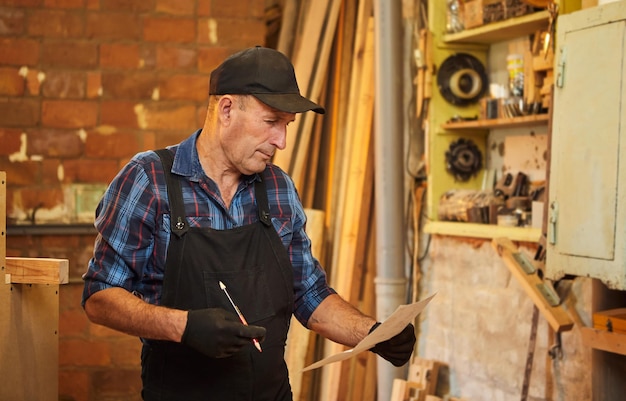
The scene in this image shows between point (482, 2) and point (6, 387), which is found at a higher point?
point (482, 2)

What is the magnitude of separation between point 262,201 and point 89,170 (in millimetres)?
2187

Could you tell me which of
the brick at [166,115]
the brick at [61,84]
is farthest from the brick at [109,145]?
the brick at [61,84]

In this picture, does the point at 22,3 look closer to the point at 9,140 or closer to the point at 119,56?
the point at 119,56

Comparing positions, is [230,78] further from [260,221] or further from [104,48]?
[104,48]

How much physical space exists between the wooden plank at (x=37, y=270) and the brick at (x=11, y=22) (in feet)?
7.44

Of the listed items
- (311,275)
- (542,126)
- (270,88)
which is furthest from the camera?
(542,126)

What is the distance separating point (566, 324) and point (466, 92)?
1.33 m

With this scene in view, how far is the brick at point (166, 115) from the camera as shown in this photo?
4.44 metres

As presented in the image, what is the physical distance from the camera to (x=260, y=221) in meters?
2.39

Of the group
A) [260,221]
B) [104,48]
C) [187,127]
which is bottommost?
[260,221]

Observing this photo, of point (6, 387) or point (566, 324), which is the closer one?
point (6, 387)

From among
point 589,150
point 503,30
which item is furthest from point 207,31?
point 589,150

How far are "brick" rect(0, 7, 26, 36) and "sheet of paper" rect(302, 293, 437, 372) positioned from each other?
2885mm

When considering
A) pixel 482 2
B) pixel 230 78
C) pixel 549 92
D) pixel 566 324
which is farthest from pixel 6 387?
pixel 482 2
